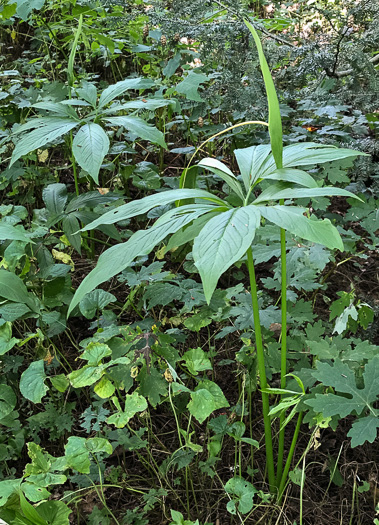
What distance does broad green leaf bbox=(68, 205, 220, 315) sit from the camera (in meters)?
0.98

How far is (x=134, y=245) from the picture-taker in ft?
3.38

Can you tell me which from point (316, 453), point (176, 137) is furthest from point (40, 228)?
point (176, 137)

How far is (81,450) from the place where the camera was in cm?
120

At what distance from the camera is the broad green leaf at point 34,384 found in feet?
4.29

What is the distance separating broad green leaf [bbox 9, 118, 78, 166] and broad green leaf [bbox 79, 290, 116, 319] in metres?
0.54

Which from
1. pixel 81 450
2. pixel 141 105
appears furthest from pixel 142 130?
pixel 81 450

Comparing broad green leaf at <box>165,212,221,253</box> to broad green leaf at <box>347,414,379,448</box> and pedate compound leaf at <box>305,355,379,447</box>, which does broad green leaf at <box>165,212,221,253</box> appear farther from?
broad green leaf at <box>347,414,379,448</box>

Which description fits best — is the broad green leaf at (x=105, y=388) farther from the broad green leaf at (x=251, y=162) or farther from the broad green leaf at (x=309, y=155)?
the broad green leaf at (x=309, y=155)

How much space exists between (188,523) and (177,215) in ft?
2.54

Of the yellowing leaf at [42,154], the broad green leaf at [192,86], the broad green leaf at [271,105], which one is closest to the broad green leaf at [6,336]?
the broad green leaf at [271,105]

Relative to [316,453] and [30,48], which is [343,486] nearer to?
[316,453]

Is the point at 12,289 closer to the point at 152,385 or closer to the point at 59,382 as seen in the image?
the point at 59,382

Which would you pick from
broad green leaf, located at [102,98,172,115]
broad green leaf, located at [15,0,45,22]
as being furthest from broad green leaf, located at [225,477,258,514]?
broad green leaf, located at [15,0,45,22]

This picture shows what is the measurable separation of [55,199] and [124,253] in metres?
1.03
